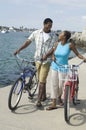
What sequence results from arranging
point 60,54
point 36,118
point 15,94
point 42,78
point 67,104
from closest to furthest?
point 67,104, point 36,118, point 60,54, point 15,94, point 42,78

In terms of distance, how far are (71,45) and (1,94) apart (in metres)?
2.78

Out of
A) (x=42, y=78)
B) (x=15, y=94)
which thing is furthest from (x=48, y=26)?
(x=15, y=94)

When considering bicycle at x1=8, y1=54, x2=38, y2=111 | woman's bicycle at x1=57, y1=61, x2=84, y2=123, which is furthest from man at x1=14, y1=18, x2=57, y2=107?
woman's bicycle at x1=57, y1=61, x2=84, y2=123

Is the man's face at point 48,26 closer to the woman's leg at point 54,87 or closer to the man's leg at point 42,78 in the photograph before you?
the man's leg at point 42,78

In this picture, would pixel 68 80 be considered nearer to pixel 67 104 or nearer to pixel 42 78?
pixel 67 104

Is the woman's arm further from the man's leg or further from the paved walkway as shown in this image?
the paved walkway

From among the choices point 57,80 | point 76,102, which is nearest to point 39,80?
point 57,80

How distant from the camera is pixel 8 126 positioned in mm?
7598

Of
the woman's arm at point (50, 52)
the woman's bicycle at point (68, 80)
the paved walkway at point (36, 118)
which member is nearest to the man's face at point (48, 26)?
the woman's arm at point (50, 52)

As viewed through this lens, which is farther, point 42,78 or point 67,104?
point 42,78

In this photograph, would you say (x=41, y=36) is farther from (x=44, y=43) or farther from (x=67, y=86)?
(x=67, y=86)

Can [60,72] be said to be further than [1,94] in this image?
No

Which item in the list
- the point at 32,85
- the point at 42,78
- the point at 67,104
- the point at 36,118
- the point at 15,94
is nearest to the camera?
the point at 67,104

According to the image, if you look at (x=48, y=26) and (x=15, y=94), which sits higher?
(x=48, y=26)
